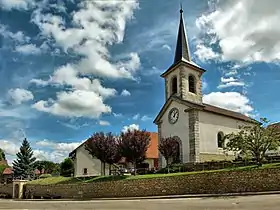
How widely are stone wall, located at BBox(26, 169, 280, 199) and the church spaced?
8602 millimetres

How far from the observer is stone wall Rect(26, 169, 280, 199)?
21.7 meters

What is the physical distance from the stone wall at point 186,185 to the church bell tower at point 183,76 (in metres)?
13.1

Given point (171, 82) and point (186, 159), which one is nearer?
point (186, 159)

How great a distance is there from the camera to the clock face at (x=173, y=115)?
37.3m

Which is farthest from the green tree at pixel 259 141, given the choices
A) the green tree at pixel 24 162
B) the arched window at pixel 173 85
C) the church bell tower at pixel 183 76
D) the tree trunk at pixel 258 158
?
the green tree at pixel 24 162

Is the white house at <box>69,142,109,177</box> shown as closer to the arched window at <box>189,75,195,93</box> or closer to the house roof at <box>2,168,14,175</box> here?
the arched window at <box>189,75,195,93</box>

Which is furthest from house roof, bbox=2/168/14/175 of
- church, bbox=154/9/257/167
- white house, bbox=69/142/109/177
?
church, bbox=154/9/257/167

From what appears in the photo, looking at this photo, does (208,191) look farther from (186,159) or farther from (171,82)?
(171,82)

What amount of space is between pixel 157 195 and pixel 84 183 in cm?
908

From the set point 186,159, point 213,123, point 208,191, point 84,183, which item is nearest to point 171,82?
point 213,123

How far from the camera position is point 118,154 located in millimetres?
34906

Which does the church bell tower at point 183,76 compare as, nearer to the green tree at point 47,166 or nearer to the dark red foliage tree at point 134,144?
the dark red foliage tree at point 134,144

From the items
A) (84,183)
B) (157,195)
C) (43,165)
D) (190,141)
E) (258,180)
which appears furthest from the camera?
(43,165)

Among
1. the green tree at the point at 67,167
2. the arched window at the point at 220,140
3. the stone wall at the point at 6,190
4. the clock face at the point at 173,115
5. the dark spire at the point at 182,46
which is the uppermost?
the dark spire at the point at 182,46
